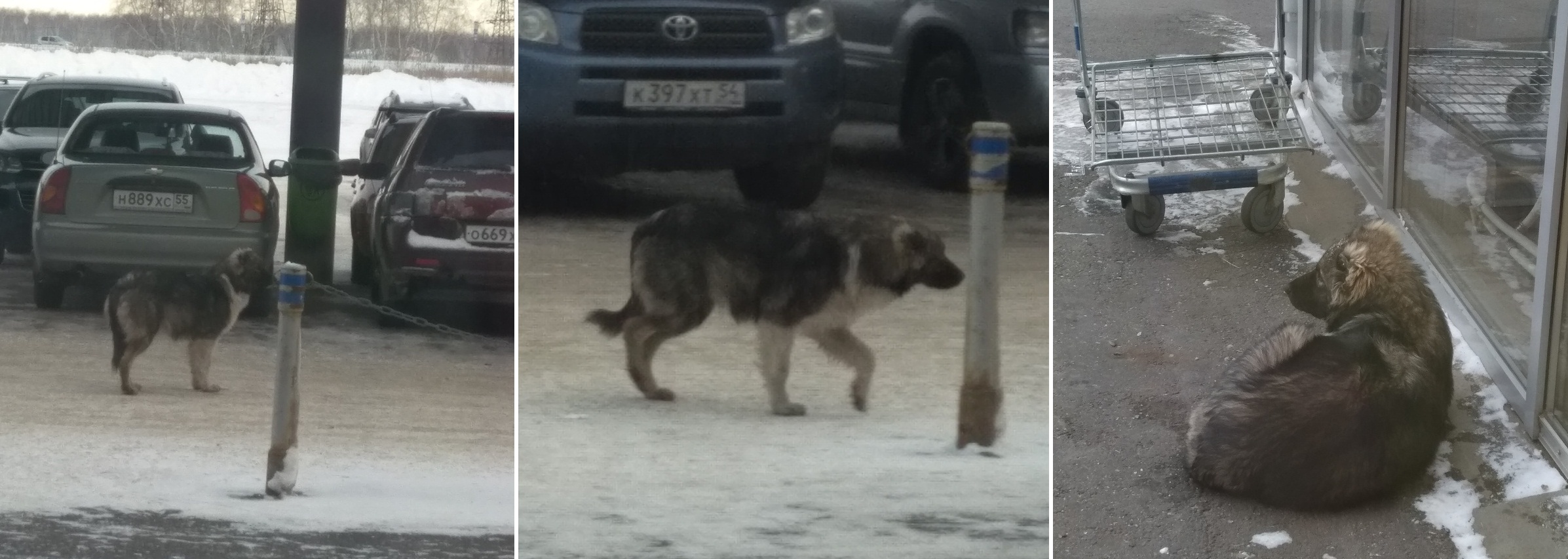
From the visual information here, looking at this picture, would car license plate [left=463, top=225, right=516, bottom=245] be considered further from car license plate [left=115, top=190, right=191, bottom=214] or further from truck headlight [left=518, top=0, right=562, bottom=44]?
car license plate [left=115, top=190, right=191, bottom=214]

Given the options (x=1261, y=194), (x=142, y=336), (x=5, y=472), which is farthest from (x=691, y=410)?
(x=1261, y=194)

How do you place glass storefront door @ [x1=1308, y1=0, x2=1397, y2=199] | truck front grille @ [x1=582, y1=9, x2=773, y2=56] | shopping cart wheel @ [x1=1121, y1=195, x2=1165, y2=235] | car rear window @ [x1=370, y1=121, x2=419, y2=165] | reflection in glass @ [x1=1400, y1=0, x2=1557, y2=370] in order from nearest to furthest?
truck front grille @ [x1=582, y1=9, x2=773, y2=56]
car rear window @ [x1=370, y1=121, x2=419, y2=165]
reflection in glass @ [x1=1400, y1=0, x2=1557, y2=370]
glass storefront door @ [x1=1308, y1=0, x2=1397, y2=199]
shopping cart wheel @ [x1=1121, y1=195, x2=1165, y2=235]

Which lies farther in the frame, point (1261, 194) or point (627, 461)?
point (1261, 194)

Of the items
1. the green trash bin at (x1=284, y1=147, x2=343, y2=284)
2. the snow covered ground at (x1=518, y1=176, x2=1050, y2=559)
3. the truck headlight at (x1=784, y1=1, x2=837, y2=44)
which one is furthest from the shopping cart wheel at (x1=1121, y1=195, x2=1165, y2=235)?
the green trash bin at (x1=284, y1=147, x2=343, y2=284)

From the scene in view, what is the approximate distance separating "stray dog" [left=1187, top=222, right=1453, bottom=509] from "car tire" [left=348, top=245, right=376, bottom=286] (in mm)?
2321

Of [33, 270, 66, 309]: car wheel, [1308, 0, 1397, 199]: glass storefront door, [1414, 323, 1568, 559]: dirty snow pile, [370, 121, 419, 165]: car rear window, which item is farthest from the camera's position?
[1308, 0, 1397, 199]: glass storefront door

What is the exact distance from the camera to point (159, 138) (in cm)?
405

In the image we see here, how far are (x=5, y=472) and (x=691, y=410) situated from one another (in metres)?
1.89

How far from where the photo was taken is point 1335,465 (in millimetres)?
3949

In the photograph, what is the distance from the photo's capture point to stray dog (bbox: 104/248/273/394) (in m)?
4.05

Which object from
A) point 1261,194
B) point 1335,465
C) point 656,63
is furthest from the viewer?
point 1261,194

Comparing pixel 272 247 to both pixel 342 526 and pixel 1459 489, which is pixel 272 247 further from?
pixel 1459 489

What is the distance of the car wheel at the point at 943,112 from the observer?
377 cm

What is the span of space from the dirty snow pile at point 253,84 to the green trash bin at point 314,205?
0.16 feet
